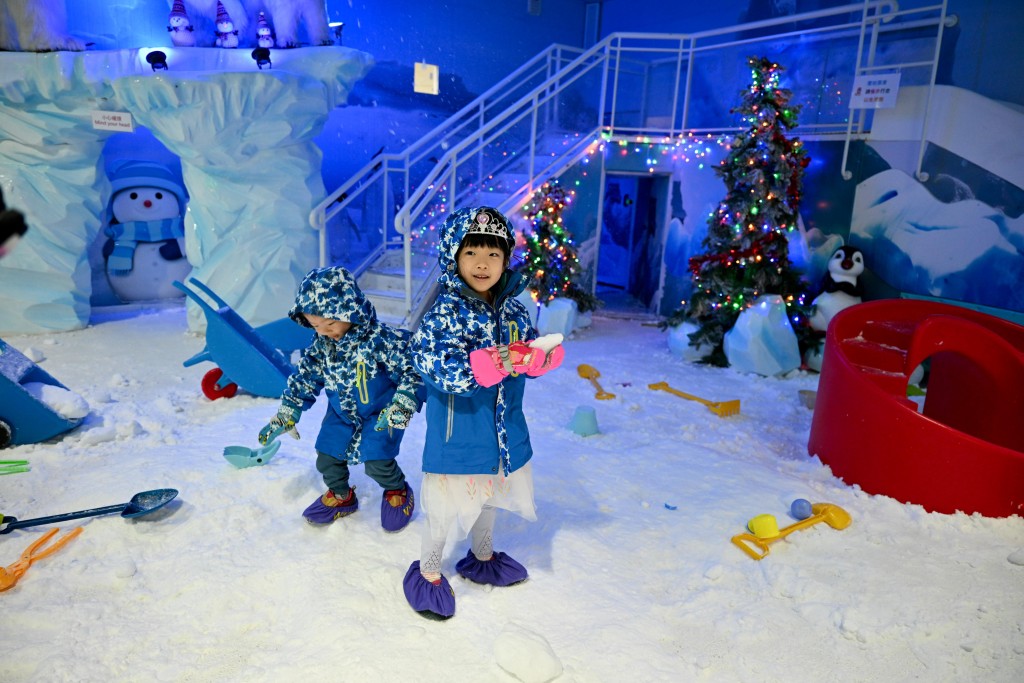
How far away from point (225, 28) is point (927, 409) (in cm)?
656

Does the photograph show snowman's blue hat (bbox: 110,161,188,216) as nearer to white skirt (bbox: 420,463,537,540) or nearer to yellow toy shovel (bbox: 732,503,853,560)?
white skirt (bbox: 420,463,537,540)

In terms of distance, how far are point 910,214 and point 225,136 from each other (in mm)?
6049

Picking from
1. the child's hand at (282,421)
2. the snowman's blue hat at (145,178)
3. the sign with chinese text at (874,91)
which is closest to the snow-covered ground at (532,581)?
the child's hand at (282,421)

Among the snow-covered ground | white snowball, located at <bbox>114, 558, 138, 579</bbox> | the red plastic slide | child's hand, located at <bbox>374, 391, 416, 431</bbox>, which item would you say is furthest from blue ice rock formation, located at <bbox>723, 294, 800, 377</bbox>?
white snowball, located at <bbox>114, 558, 138, 579</bbox>

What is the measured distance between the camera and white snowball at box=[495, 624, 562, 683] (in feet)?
6.54

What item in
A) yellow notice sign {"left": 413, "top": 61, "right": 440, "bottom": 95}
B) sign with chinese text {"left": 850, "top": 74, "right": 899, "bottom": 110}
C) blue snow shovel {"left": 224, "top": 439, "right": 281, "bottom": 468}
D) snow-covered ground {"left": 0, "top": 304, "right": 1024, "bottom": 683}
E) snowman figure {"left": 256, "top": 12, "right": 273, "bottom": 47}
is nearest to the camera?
snow-covered ground {"left": 0, "top": 304, "right": 1024, "bottom": 683}

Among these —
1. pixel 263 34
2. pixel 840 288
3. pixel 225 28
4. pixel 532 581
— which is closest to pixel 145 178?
pixel 225 28

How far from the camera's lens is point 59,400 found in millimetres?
3818

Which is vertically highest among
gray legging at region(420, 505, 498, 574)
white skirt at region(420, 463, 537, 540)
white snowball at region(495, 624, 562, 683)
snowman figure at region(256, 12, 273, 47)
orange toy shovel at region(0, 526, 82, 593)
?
snowman figure at region(256, 12, 273, 47)

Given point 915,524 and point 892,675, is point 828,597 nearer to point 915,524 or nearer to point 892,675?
point 892,675

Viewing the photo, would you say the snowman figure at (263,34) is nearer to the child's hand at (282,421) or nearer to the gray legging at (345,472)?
the child's hand at (282,421)

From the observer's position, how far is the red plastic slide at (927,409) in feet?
9.81

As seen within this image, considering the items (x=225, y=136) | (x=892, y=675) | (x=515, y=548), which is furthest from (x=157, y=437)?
(x=892, y=675)

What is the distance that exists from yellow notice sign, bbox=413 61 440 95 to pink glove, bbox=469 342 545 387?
6.82 meters
